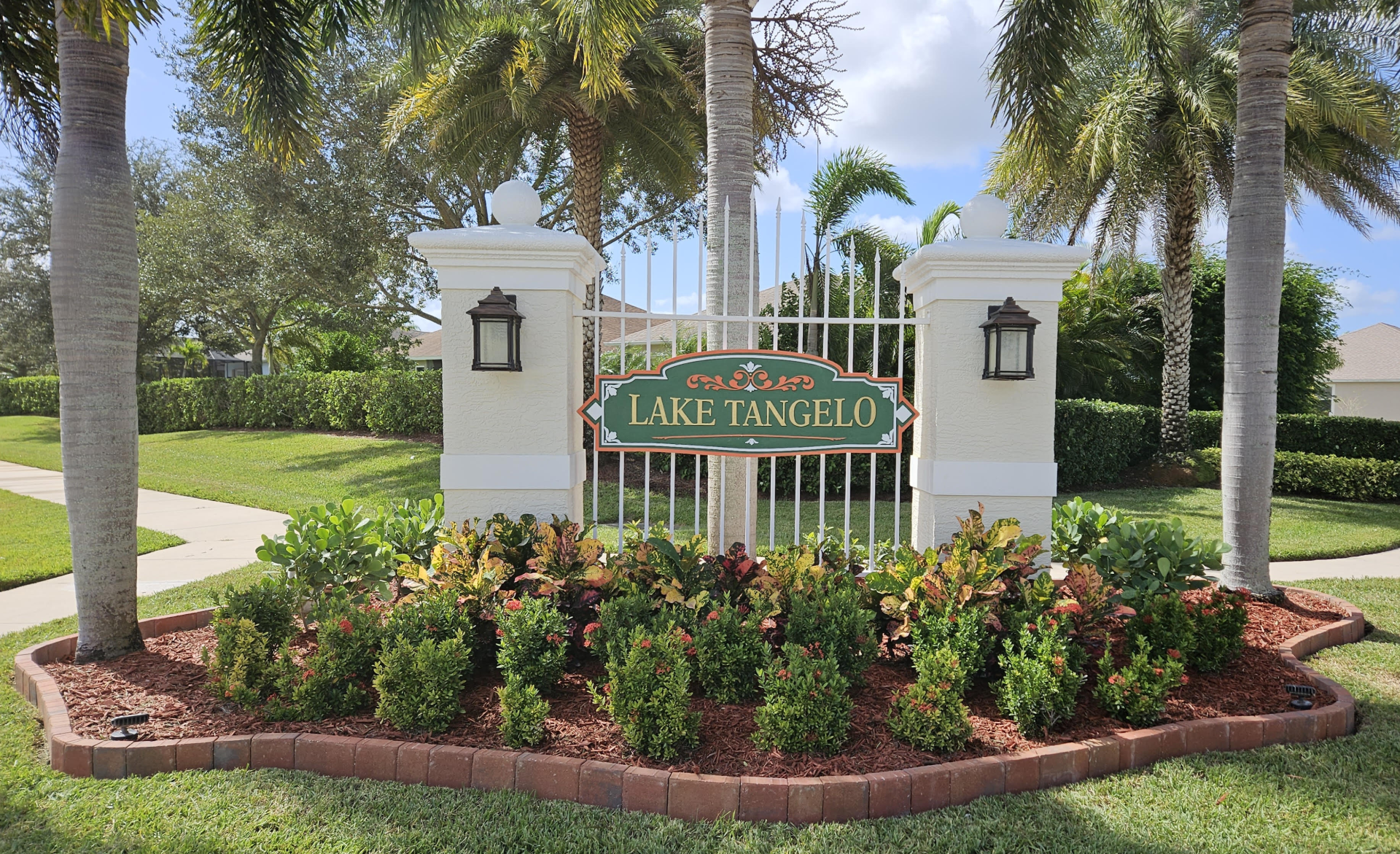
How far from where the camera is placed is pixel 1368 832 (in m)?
2.65

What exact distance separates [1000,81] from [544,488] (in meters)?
4.71

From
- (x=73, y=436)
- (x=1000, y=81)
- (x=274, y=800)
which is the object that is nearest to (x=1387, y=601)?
(x=1000, y=81)

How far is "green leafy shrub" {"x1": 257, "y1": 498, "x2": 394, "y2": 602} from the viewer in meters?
4.10

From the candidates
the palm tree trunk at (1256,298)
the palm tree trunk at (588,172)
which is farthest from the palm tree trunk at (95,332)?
the palm tree trunk at (588,172)

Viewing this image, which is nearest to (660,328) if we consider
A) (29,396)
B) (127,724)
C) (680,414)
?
(680,414)

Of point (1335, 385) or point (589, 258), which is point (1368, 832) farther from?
point (1335, 385)

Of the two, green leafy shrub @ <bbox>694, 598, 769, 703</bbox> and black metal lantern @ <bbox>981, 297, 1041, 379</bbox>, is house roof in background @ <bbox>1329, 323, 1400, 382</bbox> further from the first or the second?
green leafy shrub @ <bbox>694, 598, 769, 703</bbox>

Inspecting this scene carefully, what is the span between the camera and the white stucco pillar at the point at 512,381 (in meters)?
4.13

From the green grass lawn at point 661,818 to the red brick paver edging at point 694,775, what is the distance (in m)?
0.06

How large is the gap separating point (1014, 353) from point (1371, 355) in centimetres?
3310

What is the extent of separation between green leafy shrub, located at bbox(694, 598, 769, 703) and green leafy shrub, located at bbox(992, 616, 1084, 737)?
1043mm

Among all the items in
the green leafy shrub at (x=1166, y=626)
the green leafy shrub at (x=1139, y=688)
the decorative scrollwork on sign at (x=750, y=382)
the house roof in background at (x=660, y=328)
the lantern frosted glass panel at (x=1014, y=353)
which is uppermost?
the house roof in background at (x=660, y=328)

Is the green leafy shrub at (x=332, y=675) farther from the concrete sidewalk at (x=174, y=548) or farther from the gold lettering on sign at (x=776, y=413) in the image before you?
the concrete sidewalk at (x=174, y=548)

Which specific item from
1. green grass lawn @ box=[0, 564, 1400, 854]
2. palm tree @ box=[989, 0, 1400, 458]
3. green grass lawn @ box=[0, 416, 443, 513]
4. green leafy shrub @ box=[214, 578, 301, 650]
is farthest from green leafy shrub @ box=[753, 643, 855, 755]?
palm tree @ box=[989, 0, 1400, 458]
